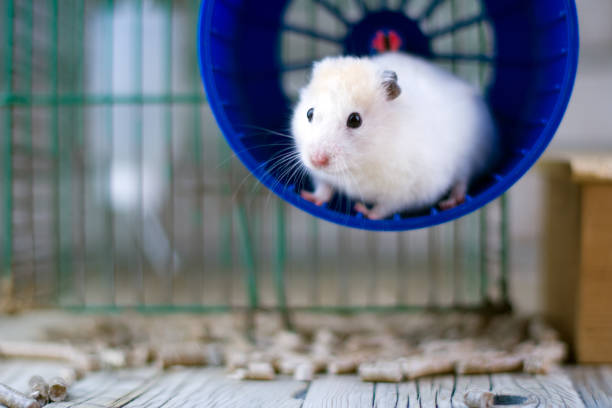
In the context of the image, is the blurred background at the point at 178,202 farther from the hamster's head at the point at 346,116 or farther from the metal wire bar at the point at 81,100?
the hamster's head at the point at 346,116

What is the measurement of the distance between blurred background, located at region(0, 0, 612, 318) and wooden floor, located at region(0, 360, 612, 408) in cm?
96

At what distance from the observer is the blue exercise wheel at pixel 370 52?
1.56 metres

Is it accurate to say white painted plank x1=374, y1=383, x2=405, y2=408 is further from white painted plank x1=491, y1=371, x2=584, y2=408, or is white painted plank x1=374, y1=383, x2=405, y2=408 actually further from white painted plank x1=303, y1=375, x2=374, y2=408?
white painted plank x1=491, y1=371, x2=584, y2=408

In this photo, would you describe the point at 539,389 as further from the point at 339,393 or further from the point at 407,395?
the point at 339,393

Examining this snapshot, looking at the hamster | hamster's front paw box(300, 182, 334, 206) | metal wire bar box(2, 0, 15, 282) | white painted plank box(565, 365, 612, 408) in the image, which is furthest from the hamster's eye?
metal wire bar box(2, 0, 15, 282)

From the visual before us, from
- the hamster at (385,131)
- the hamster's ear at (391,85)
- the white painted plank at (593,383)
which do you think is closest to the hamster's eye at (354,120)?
the hamster at (385,131)

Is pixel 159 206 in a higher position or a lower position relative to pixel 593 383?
higher

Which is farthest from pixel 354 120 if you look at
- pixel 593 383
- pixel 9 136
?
pixel 9 136

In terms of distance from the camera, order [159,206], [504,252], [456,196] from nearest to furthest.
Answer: [456,196]
[504,252]
[159,206]

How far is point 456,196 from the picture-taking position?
1.92m

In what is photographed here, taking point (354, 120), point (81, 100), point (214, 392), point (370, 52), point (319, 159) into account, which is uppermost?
point (370, 52)

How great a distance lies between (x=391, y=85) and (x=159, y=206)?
2.52 meters

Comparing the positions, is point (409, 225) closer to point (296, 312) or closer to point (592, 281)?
point (592, 281)

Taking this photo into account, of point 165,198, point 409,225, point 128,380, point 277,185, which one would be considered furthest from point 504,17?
point 165,198
